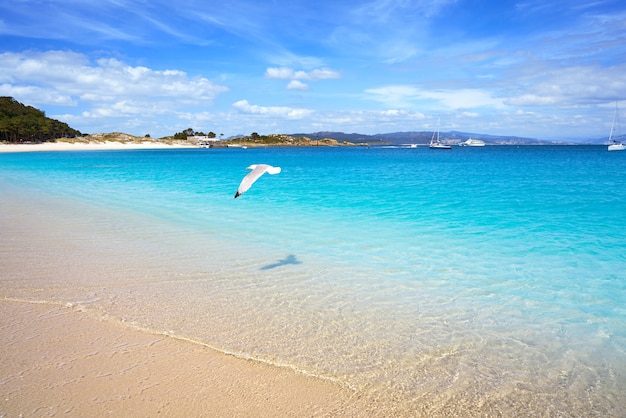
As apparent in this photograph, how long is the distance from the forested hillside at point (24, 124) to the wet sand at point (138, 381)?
149 metres

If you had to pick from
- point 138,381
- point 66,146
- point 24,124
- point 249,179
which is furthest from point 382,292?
point 66,146

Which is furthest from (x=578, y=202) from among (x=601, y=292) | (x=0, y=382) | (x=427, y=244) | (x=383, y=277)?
(x=0, y=382)

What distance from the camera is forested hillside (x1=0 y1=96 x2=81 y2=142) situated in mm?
126000

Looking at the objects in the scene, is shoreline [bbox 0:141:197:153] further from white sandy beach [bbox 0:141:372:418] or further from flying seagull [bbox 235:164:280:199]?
white sandy beach [bbox 0:141:372:418]

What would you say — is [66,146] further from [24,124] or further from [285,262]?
[285,262]

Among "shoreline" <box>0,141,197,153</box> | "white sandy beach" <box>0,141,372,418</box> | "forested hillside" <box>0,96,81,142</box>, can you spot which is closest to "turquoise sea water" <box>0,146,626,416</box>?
"white sandy beach" <box>0,141,372,418</box>

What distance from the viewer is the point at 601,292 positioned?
26.2 ft

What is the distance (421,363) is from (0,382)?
4807 millimetres

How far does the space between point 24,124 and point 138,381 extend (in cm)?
15453

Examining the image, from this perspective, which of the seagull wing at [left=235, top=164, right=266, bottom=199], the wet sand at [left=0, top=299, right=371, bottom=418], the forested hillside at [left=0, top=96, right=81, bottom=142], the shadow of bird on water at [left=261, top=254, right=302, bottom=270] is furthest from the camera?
the forested hillside at [left=0, top=96, right=81, bottom=142]

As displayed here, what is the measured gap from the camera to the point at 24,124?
12781 centimetres

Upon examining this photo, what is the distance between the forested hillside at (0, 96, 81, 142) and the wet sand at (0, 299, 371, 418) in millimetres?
149279

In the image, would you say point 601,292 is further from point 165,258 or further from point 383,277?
point 165,258

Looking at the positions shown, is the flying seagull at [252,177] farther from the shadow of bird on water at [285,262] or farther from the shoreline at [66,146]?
the shoreline at [66,146]
